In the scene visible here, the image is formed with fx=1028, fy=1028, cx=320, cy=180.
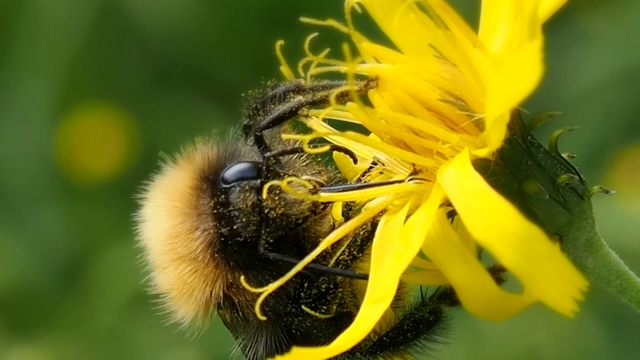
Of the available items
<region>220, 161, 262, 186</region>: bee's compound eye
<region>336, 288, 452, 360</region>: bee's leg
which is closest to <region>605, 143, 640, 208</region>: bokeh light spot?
<region>336, 288, 452, 360</region>: bee's leg

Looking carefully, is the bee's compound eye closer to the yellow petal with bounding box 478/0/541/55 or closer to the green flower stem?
the yellow petal with bounding box 478/0/541/55

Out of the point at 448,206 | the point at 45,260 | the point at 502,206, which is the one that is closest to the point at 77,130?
the point at 45,260

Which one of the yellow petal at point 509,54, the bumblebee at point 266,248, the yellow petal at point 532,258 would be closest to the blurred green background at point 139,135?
the bumblebee at point 266,248

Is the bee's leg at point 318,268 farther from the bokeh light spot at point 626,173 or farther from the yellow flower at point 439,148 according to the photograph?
the bokeh light spot at point 626,173

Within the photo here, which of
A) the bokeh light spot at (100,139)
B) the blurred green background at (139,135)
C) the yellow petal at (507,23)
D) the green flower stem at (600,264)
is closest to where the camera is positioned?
the yellow petal at (507,23)

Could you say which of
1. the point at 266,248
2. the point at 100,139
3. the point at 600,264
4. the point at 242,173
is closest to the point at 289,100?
the point at 242,173

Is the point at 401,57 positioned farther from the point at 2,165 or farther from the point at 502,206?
the point at 2,165
